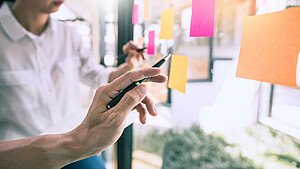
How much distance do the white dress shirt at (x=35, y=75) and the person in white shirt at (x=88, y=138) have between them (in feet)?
1.56

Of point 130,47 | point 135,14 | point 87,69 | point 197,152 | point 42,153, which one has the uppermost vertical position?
point 135,14

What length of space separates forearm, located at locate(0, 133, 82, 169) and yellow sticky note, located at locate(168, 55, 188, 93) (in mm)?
244

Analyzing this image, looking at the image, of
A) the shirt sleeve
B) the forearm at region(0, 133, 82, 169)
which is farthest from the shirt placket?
the forearm at region(0, 133, 82, 169)

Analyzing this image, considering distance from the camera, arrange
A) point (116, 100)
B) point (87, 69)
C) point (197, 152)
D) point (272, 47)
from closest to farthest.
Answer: point (272, 47) → point (116, 100) → point (197, 152) → point (87, 69)

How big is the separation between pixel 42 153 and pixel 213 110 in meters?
0.39

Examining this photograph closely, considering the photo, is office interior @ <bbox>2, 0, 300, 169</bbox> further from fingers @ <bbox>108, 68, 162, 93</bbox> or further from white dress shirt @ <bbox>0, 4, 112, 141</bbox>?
white dress shirt @ <bbox>0, 4, 112, 141</bbox>

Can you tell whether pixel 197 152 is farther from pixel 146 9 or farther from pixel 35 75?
pixel 35 75

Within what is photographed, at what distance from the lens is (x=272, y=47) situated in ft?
0.69

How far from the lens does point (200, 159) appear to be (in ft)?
1.73

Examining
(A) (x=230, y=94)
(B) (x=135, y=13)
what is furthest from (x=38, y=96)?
(A) (x=230, y=94)

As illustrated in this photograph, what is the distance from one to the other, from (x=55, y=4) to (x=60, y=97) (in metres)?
0.47

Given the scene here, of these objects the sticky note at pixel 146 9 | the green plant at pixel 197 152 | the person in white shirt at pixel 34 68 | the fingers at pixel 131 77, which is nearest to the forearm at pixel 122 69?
the person in white shirt at pixel 34 68

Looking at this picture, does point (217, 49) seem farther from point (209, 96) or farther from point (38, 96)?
point (38, 96)

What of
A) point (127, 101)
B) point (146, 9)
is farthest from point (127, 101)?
point (146, 9)
